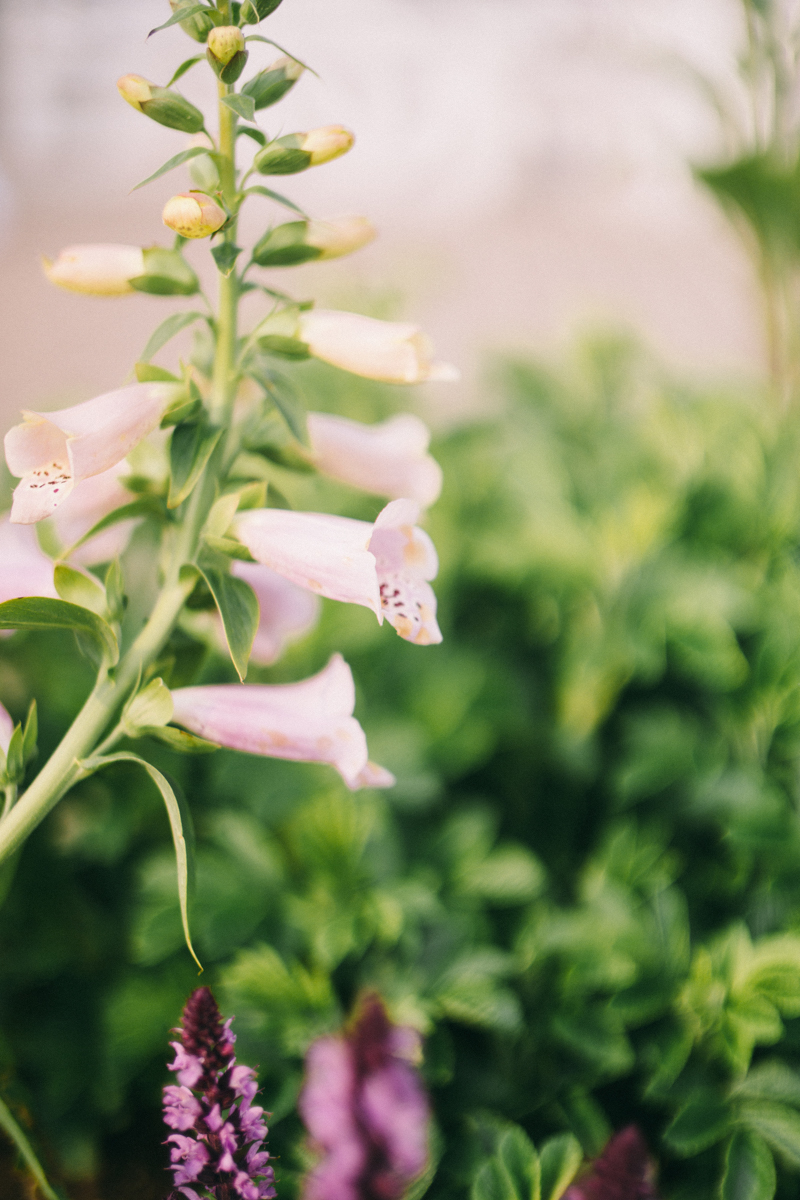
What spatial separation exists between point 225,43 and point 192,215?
68 millimetres

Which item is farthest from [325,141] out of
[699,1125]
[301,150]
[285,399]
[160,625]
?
[699,1125]

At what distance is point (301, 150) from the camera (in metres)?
0.38

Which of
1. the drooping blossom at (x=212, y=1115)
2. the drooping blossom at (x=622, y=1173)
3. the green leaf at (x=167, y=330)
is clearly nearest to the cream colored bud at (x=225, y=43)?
the green leaf at (x=167, y=330)

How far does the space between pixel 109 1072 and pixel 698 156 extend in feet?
4.63

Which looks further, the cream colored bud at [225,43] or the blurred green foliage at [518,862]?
the blurred green foliage at [518,862]

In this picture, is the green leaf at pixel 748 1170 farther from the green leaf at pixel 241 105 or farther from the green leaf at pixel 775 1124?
the green leaf at pixel 241 105

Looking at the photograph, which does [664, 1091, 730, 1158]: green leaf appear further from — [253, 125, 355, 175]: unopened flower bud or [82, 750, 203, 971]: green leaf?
[253, 125, 355, 175]: unopened flower bud

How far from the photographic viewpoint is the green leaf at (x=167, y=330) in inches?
15.0

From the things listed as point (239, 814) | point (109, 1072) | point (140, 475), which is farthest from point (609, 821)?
point (140, 475)

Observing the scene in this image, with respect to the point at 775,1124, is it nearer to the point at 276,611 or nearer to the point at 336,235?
the point at 276,611

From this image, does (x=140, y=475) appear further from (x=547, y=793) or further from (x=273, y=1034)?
(x=547, y=793)

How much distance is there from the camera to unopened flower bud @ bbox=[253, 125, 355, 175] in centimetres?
37

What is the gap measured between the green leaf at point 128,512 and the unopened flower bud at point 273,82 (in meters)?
0.19

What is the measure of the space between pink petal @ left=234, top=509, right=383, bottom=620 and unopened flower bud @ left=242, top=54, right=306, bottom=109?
0.18m
